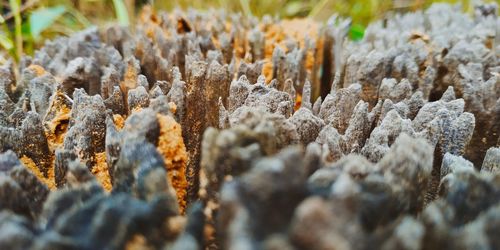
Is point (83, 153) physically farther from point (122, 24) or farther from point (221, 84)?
point (122, 24)

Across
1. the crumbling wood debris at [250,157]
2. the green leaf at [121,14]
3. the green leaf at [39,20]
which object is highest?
the green leaf at [39,20]

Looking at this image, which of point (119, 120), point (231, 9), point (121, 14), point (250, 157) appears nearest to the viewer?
point (250, 157)

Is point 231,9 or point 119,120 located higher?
point 231,9

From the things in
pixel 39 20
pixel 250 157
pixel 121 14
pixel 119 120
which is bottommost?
pixel 250 157

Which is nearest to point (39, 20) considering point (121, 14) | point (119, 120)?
point (121, 14)

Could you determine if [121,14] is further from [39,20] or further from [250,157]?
[250,157]

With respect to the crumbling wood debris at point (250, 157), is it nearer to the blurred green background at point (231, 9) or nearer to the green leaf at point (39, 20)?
the green leaf at point (39, 20)

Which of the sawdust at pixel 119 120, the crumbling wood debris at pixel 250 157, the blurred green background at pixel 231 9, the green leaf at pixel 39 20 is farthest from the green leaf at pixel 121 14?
the sawdust at pixel 119 120

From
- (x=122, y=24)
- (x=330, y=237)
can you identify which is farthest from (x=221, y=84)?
(x=122, y=24)
